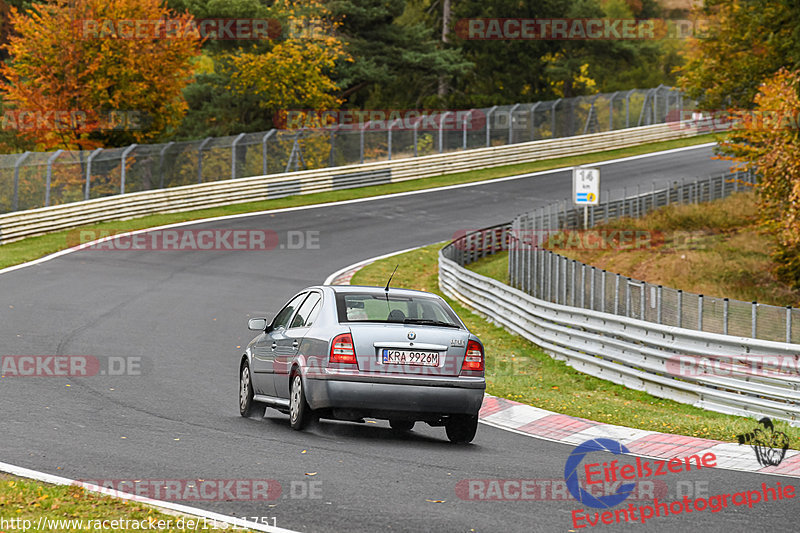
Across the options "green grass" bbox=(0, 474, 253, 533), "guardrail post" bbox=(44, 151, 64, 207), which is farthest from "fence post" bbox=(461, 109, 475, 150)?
"green grass" bbox=(0, 474, 253, 533)

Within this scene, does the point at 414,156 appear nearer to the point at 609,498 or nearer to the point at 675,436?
the point at 675,436

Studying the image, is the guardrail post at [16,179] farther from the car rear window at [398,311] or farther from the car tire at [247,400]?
the car rear window at [398,311]

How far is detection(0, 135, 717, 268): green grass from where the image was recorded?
2850 centimetres

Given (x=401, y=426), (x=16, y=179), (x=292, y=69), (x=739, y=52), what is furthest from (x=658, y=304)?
(x=292, y=69)

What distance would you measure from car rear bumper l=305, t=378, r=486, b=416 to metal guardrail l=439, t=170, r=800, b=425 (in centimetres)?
442

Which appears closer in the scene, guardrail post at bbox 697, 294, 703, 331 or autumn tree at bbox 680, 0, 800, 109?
guardrail post at bbox 697, 294, 703, 331

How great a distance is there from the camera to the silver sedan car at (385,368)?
957 centimetres

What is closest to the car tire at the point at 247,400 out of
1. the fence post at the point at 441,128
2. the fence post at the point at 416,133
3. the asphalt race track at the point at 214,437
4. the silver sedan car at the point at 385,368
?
the asphalt race track at the point at 214,437

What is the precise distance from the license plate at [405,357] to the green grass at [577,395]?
288cm

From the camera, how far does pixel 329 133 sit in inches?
1645

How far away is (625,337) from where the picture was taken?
1488cm

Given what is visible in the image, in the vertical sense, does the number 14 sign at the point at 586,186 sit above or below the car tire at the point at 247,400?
above

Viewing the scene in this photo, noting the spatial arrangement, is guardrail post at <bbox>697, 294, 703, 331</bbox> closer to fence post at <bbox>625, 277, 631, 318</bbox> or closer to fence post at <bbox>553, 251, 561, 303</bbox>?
fence post at <bbox>625, 277, 631, 318</bbox>

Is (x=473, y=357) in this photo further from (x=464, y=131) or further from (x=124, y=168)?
(x=464, y=131)
